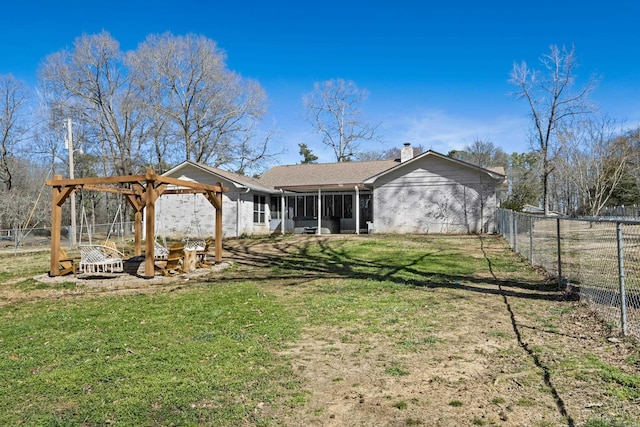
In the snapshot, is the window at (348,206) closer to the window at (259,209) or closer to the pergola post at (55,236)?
the window at (259,209)

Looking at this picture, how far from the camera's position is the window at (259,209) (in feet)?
75.8

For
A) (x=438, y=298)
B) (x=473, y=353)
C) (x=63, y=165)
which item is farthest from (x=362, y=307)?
(x=63, y=165)

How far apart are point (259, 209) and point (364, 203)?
632 cm

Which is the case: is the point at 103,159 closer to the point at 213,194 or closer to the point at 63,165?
the point at 63,165

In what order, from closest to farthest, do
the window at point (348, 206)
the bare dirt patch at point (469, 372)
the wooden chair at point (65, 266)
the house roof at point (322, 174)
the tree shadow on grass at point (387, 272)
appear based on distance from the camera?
1. the bare dirt patch at point (469, 372)
2. the tree shadow on grass at point (387, 272)
3. the wooden chair at point (65, 266)
4. the house roof at point (322, 174)
5. the window at point (348, 206)

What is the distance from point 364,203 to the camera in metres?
24.5

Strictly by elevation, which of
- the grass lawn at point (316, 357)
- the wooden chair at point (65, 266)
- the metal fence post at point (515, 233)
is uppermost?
the metal fence post at point (515, 233)

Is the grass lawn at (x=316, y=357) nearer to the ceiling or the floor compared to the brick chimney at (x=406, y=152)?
nearer to the floor

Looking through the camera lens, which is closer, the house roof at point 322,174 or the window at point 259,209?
the window at point 259,209

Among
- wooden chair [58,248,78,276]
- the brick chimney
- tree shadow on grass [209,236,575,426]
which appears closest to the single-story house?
the brick chimney

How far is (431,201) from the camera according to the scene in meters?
21.3

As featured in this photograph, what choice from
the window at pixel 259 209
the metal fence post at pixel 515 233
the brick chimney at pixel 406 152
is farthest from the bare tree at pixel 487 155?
the metal fence post at pixel 515 233

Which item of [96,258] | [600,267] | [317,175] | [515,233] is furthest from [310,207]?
[600,267]

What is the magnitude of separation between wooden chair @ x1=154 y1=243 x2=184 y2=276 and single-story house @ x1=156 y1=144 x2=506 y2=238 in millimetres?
10568
